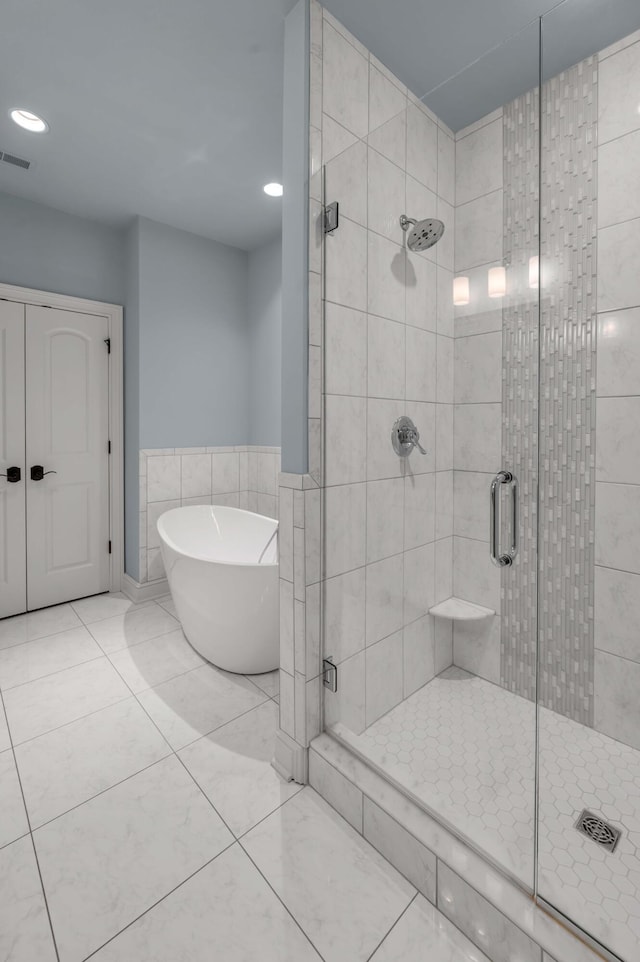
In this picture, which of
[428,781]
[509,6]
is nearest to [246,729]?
[428,781]

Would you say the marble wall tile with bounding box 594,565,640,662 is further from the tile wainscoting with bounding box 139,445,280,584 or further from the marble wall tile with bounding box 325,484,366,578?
the tile wainscoting with bounding box 139,445,280,584

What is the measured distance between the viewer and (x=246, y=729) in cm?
182

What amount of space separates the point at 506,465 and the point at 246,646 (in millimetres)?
1483

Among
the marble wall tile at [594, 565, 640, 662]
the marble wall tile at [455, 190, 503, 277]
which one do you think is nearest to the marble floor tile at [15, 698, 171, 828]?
the marble wall tile at [594, 565, 640, 662]

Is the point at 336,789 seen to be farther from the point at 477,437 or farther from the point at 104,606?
the point at 104,606

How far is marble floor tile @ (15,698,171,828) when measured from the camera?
58.4 inches

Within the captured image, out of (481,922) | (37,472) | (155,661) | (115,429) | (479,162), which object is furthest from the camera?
(115,429)

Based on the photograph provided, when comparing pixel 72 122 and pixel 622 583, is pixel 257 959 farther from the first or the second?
pixel 72 122

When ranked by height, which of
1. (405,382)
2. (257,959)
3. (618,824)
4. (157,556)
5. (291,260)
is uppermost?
(291,260)

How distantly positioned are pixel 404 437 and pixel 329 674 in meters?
0.95

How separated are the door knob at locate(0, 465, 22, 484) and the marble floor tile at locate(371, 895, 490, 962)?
306 cm

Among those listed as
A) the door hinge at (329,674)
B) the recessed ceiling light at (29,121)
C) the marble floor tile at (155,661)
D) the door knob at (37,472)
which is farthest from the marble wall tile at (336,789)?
the recessed ceiling light at (29,121)

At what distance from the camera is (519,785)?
138 centimetres

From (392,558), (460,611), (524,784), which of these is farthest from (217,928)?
(460,611)
